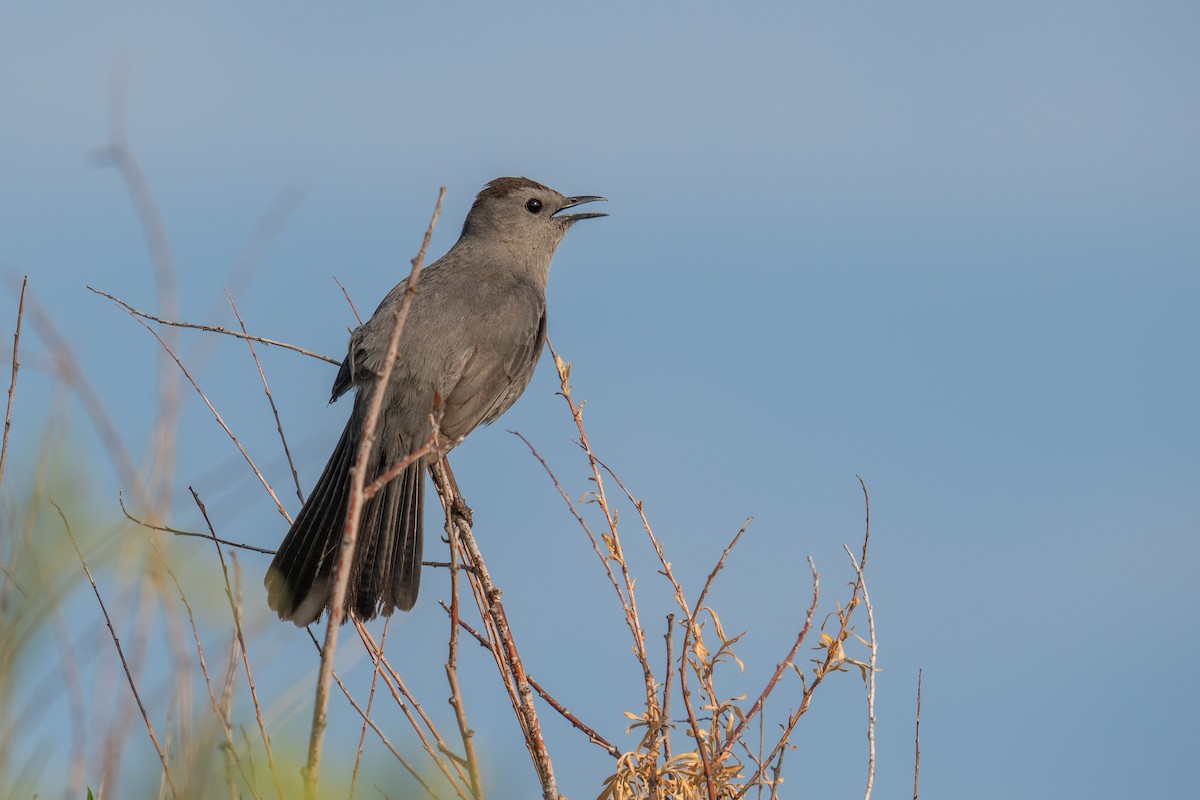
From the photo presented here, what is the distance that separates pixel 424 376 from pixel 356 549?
111cm

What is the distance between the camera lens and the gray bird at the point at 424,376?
4.16m

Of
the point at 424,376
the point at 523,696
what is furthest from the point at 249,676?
the point at 424,376

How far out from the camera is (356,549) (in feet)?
13.3

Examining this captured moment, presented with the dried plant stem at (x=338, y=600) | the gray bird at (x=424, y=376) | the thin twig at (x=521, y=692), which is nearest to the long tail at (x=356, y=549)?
the gray bird at (x=424, y=376)

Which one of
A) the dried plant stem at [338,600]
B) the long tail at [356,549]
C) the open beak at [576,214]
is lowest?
the dried plant stem at [338,600]

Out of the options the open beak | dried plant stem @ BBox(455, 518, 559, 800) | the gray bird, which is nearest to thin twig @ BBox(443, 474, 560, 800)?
dried plant stem @ BBox(455, 518, 559, 800)

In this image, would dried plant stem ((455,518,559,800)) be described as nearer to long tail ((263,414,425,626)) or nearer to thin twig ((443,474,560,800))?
thin twig ((443,474,560,800))

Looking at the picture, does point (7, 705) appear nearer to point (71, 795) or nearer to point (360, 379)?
point (71, 795)

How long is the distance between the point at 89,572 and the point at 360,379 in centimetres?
241

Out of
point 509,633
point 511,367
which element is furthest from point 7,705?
Result: point 511,367

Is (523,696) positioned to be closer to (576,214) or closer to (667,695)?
(667,695)

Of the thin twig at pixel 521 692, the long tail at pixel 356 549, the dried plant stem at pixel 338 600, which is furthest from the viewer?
the long tail at pixel 356 549

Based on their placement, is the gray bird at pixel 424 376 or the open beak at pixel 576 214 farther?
the open beak at pixel 576 214

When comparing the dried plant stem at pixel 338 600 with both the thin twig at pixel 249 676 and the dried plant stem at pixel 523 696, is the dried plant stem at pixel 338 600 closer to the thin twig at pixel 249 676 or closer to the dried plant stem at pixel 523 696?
the thin twig at pixel 249 676
